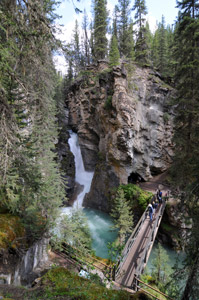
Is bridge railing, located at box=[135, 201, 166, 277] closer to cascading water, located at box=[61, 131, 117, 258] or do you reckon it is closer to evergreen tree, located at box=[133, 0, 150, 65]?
cascading water, located at box=[61, 131, 117, 258]

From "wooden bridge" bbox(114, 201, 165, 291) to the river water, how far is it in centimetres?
251

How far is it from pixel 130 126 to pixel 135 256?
12.1m

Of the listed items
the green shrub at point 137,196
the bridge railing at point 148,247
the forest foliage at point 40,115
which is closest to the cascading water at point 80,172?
the green shrub at point 137,196

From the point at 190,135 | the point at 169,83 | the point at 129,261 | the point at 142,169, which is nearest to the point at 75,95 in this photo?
the point at 169,83

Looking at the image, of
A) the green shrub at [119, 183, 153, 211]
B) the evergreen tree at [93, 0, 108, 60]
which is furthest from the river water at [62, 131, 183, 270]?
the evergreen tree at [93, 0, 108, 60]

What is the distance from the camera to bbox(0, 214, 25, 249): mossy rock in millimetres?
5117

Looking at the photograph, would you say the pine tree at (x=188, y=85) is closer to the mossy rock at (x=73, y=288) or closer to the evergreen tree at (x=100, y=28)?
the mossy rock at (x=73, y=288)

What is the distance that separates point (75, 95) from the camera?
87.9ft

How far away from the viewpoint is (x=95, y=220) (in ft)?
55.5

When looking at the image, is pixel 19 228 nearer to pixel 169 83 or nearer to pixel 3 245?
pixel 3 245

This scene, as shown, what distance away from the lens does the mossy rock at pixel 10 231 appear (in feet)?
16.8

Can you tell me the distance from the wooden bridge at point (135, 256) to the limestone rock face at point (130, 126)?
25.2 ft

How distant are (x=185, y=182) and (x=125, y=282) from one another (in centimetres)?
745

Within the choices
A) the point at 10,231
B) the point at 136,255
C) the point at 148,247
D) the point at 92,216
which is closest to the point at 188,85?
the point at 148,247
